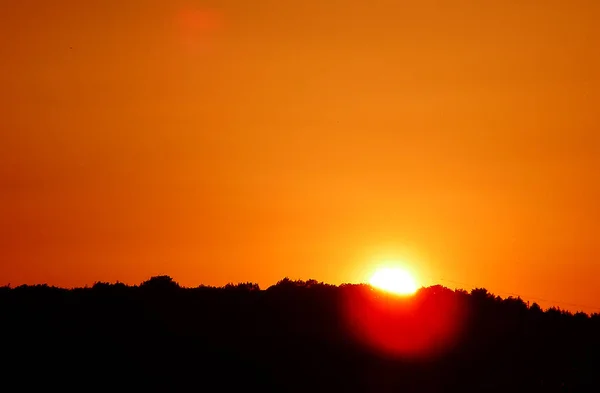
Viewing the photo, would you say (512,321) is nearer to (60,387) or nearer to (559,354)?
(559,354)

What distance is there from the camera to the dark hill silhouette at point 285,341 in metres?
48.5

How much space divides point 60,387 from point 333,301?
17921 mm

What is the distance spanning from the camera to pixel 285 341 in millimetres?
52938

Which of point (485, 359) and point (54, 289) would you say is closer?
point (485, 359)

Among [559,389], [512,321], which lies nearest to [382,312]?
[512,321]

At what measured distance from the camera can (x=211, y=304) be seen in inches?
2218

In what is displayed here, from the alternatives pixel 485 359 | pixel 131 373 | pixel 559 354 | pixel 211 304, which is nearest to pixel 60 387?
pixel 131 373

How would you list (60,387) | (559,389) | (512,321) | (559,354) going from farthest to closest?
(512,321), (559,354), (559,389), (60,387)

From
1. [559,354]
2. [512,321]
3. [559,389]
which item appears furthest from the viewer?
[512,321]

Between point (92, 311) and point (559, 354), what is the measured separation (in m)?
21.6

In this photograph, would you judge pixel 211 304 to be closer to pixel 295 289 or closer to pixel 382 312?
pixel 295 289

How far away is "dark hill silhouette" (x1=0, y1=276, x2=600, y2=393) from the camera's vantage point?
48.5 m

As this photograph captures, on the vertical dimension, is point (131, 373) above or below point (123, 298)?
below

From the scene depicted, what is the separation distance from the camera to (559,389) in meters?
50.7
